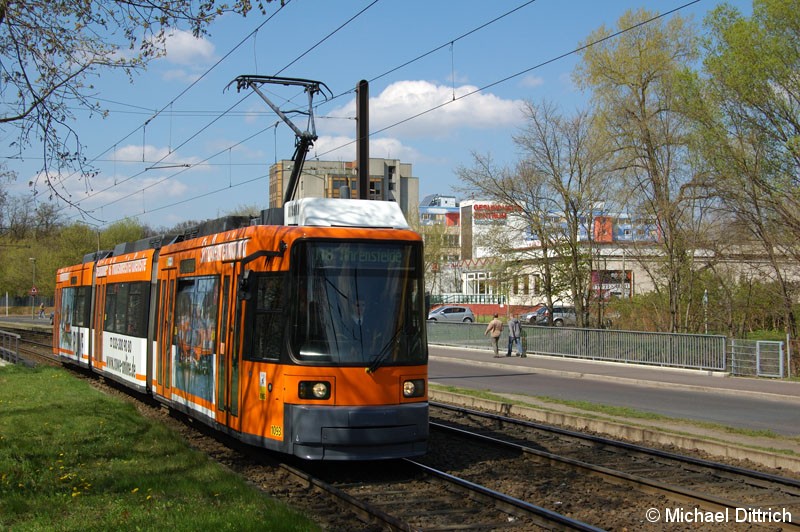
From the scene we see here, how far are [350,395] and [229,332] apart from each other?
7.14 feet

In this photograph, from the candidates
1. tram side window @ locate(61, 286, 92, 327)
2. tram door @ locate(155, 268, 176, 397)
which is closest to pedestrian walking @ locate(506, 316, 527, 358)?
tram side window @ locate(61, 286, 92, 327)

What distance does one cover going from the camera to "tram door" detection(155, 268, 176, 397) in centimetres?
1372

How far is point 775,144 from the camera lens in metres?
26.0

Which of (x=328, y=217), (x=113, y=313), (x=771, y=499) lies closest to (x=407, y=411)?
(x=328, y=217)

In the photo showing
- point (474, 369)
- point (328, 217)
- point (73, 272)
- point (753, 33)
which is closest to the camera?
point (328, 217)

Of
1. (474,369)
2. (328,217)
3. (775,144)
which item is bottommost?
(474,369)

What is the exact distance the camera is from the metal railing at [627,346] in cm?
2598

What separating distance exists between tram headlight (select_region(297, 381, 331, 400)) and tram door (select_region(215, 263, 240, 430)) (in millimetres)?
1454

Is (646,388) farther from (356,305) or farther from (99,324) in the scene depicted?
(356,305)

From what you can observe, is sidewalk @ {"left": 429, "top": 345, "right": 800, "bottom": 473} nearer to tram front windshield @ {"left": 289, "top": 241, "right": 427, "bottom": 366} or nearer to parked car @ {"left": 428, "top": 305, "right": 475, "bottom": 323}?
tram front windshield @ {"left": 289, "top": 241, "right": 427, "bottom": 366}

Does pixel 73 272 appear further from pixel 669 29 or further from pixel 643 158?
pixel 669 29

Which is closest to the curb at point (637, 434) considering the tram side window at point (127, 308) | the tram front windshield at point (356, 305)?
the tram front windshield at point (356, 305)

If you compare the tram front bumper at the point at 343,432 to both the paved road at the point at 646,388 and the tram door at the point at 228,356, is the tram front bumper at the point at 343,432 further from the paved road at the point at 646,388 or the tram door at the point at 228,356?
the paved road at the point at 646,388

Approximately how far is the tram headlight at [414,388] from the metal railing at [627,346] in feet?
59.2
